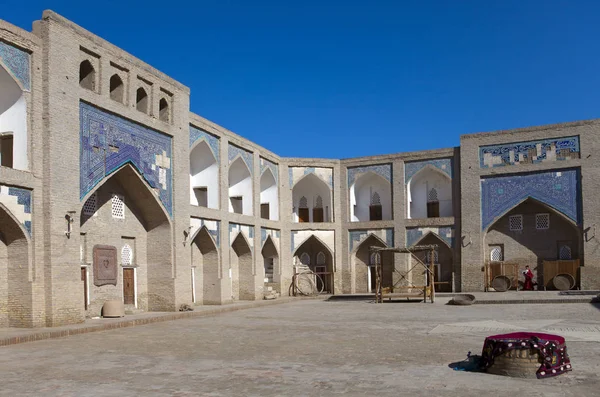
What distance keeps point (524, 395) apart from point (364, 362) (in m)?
2.50

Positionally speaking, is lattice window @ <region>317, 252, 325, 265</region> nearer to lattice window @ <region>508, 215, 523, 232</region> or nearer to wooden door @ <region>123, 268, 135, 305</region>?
lattice window @ <region>508, 215, 523, 232</region>

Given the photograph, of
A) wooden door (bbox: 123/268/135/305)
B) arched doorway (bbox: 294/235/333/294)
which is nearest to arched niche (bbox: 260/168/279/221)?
arched doorway (bbox: 294/235/333/294)

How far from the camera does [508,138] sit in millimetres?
23984

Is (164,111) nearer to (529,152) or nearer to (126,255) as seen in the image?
(126,255)

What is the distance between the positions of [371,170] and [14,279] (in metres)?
16.5

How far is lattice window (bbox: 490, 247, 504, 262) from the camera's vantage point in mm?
24438

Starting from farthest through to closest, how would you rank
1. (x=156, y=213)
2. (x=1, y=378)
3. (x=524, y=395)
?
(x=156, y=213), (x=1, y=378), (x=524, y=395)

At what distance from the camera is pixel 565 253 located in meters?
23.5

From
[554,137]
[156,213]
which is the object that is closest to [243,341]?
[156,213]

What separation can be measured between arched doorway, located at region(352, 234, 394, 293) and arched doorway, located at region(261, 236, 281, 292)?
11.5 ft

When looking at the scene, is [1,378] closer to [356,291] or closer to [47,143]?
[47,143]

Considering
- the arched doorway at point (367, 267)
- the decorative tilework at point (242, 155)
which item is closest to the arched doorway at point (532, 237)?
the arched doorway at point (367, 267)

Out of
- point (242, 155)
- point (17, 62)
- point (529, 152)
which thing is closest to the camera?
point (17, 62)

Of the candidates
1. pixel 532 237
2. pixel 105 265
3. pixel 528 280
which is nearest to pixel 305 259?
pixel 528 280
